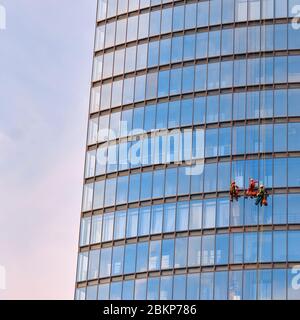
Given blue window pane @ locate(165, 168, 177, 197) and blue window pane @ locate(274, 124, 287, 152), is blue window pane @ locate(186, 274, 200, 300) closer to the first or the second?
blue window pane @ locate(165, 168, 177, 197)

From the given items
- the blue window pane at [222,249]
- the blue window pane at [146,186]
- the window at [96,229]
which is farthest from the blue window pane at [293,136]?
the window at [96,229]

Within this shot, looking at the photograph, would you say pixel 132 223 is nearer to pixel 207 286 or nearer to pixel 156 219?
pixel 156 219

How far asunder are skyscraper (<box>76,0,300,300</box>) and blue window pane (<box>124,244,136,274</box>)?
0.37 ft

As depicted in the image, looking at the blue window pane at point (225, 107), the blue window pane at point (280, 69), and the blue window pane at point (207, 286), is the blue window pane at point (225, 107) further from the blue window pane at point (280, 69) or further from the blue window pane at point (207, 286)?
the blue window pane at point (207, 286)

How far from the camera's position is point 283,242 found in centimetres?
9438

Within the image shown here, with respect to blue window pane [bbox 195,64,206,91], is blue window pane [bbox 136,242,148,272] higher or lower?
lower

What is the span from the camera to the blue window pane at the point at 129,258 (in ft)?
324

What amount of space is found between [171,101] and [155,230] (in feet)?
43.5

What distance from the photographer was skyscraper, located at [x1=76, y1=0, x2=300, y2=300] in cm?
9519

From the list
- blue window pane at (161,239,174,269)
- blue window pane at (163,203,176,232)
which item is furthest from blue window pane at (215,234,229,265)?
blue window pane at (163,203,176,232)

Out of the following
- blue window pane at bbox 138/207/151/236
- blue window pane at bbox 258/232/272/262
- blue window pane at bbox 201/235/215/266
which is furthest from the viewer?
blue window pane at bbox 138/207/151/236

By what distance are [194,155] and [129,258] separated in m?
11.9
